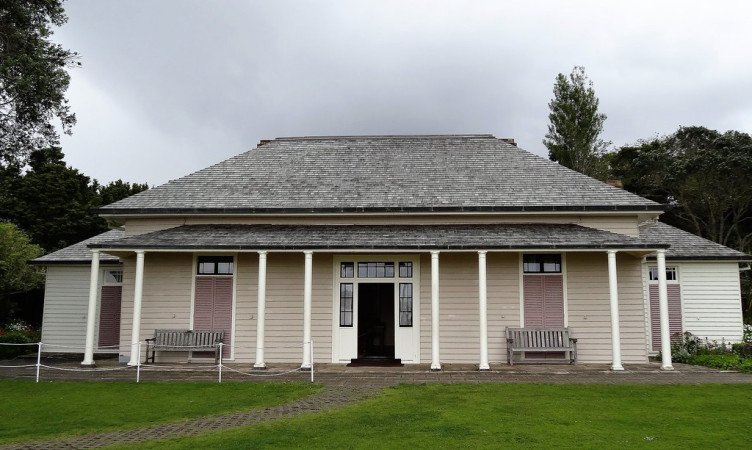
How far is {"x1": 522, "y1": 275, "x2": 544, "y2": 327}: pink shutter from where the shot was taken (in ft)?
44.9

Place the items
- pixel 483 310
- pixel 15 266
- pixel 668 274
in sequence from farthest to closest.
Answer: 1. pixel 15 266
2. pixel 668 274
3. pixel 483 310

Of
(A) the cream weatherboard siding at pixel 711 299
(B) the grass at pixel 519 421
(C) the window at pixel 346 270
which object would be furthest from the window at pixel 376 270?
(A) the cream weatherboard siding at pixel 711 299

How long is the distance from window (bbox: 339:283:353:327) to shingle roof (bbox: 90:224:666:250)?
1.47 metres

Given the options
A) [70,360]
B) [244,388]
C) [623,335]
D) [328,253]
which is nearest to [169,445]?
[244,388]

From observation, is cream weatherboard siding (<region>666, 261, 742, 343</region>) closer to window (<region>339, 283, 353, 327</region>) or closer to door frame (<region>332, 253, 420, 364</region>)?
door frame (<region>332, 253, 420, 364</region>)

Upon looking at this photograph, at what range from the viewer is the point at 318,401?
30.3 feet

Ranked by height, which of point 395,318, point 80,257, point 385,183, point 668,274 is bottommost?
point 395,318

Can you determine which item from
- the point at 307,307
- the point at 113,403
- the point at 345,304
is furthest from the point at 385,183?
the point at 113,403

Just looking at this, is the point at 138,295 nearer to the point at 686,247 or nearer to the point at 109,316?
the point at 109,316

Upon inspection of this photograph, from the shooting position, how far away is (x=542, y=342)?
523 inches

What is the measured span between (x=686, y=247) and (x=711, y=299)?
1721 mm

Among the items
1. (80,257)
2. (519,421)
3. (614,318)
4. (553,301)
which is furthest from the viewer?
(80,257)

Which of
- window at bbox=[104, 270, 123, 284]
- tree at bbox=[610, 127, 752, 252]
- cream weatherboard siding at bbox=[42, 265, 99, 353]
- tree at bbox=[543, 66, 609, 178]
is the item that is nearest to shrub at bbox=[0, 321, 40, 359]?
cream weatherboard siding at bbox=[42, 265, 99, 353]

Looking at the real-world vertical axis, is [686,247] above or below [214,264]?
above
